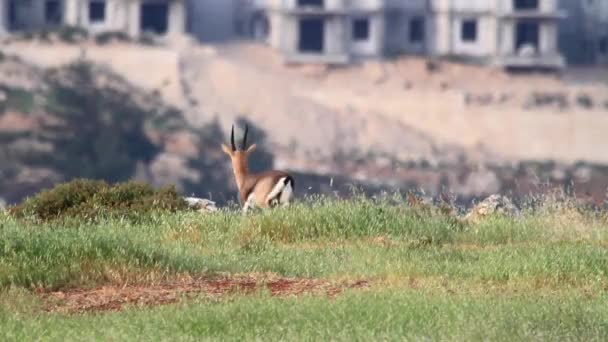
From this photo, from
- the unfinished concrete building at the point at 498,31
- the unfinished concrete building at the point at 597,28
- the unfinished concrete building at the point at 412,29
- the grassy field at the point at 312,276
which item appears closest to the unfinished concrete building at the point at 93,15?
the unfinished concrete building at the point at 412,29

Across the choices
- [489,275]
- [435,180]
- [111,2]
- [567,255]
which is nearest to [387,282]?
[489,275]

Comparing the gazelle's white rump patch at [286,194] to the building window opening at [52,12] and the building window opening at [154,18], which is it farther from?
the building window opening at [154,18]

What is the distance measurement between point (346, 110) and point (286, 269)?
242 feet

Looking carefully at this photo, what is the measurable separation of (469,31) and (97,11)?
20.2 meters

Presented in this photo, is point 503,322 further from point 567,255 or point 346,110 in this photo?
point 346,110

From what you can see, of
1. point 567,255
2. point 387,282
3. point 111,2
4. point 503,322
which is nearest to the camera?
point 503,322

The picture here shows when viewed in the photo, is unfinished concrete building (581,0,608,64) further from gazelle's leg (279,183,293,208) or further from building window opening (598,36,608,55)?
gazelle's leg (279,183,293,208)

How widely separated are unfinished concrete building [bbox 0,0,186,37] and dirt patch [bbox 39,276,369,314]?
74433 mm

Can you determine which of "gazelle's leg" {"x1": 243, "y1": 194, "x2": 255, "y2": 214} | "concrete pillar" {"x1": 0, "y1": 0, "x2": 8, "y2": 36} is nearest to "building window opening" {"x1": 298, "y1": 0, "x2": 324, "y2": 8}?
"concrete pillar" {"x1": 0, "y1": 0, "x2": 8, "y2": 36}

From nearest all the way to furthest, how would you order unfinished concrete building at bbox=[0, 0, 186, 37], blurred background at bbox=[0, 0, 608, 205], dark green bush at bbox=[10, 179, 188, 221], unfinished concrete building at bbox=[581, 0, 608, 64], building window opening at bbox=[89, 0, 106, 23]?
dark green bush at bbox=[10, 179, 188, 221], blurred background at bbox=[0, 0, 608, 205], unfinished concrete building at bbox=[0, 0, 186, 37], building window opening at bbox=[89, 0, 106, 23], unfinished concrete building at bbox=[581, 0, 608, 64]

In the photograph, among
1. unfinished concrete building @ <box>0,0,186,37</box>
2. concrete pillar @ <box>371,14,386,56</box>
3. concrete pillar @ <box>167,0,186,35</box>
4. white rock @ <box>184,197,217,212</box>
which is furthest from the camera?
concrete pillar @ <box>371,14,386,56</box>

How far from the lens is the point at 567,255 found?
57.9 feet

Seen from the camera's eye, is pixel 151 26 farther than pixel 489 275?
Yes

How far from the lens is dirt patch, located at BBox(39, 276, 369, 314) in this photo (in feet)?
49.3
